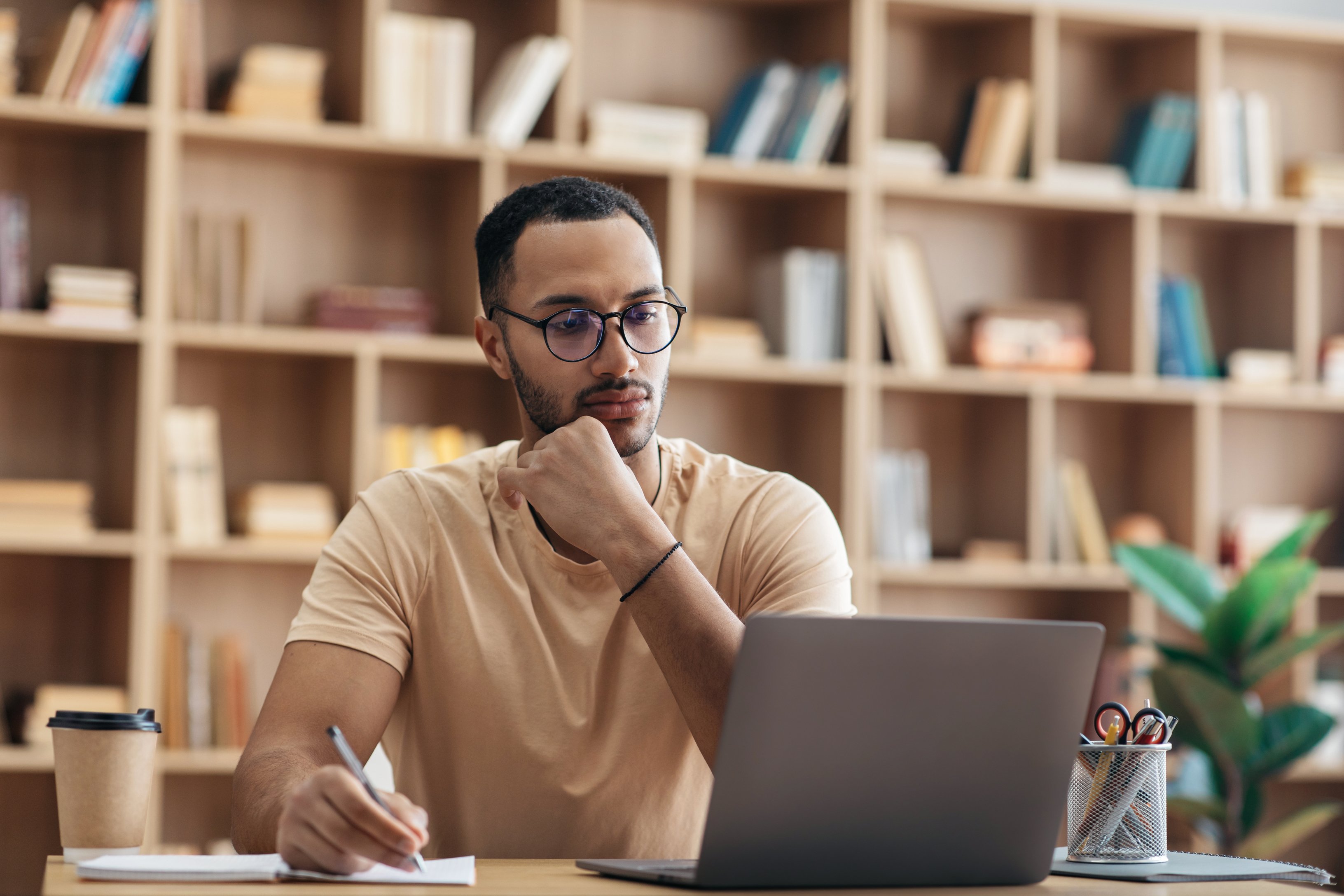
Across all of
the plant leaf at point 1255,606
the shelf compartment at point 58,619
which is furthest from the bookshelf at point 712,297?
the plant leaf at point 1255,606

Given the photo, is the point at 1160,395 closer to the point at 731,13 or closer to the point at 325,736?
the point at 731,13

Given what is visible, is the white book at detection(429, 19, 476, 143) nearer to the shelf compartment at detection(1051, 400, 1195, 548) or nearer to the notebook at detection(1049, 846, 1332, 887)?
the shelf compartment at detection(1051, 400, 1195, 548)

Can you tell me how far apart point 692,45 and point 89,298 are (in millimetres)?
1589

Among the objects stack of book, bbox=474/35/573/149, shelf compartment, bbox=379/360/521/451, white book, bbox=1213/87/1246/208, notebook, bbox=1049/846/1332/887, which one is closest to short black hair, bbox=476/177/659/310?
notebook, bbox=1049/846/1332/887

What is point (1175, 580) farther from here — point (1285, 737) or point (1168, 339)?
point (1168, 339)

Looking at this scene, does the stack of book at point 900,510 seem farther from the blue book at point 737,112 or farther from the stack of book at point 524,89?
the stack of book at point 524,89

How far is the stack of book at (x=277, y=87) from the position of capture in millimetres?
3229

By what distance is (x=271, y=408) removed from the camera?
11.2 feet

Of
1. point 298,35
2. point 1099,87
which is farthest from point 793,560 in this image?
point 1099,87

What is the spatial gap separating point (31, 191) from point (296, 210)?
569mm

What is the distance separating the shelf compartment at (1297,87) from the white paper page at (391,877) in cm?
366

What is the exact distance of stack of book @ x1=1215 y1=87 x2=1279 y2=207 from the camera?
12.4 feet

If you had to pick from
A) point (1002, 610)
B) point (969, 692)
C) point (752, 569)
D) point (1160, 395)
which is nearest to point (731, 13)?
point (1160, 395)

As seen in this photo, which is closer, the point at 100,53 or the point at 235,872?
the point at 235,872
